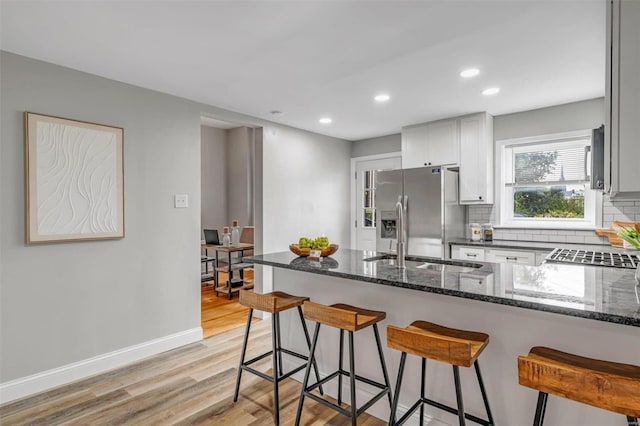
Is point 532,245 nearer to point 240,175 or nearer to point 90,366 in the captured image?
point 90,366

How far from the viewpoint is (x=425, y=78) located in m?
2.89

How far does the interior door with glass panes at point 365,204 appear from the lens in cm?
539

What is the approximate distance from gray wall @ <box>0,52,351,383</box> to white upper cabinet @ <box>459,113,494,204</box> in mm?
2440

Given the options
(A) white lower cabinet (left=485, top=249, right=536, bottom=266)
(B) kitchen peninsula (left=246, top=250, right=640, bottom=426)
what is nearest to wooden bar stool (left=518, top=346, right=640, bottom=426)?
(B) kitchen peninsula (left=246, top=250, right=640, bottom=426)

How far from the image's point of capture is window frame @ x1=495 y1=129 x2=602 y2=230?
11.6 ft

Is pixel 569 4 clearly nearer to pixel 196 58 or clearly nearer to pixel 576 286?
pixel 576 286

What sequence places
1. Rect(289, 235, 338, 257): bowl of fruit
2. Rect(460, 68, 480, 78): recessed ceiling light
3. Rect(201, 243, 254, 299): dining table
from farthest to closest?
Rect(201, 243, 254, 299): dining table < Rect(460, 68, 480, 78): recessed ceiling light < Rect(289, 235, 338, 257): bowl of fruit

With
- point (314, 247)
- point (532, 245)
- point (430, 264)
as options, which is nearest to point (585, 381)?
point (430, 264)

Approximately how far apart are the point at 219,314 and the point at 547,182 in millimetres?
4017

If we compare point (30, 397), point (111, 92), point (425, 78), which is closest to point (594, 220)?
point (425, 78)

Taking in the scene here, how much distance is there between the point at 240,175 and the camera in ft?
21.0

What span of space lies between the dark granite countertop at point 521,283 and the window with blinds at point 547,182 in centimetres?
201

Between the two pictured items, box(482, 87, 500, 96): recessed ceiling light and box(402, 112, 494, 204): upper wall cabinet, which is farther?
box(402, 112, 494, 204): upper wall cabinet

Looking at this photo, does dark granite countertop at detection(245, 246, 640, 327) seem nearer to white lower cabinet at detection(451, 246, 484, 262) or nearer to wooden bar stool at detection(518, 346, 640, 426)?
wooden bar stool at detection(518, 346, 640, 426)
